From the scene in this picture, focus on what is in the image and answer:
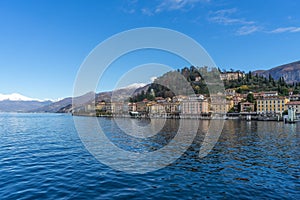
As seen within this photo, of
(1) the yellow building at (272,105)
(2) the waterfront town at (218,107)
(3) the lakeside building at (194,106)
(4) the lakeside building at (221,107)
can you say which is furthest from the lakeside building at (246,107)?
(3) the lakeside building at (194,106)

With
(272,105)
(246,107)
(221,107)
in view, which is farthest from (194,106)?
(272,105)

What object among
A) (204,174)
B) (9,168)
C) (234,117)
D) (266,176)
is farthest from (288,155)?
(234,117)

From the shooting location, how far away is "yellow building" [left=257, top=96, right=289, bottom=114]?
10331 cm

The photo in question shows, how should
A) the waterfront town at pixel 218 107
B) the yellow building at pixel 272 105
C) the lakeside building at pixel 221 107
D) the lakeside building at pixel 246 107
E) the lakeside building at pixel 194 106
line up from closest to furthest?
the waterfront town at pixel 218 107, the yellow building at pixel 272 105, the lakeside building at pixel 246 107, the lakeside building at pixel 221 107, the lakeside building at pixel 194 106

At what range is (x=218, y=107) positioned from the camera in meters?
118

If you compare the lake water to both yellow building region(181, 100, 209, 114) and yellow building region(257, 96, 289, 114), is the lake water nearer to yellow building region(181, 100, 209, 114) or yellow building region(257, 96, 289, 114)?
yellow building region(257, 96, 289, 114)

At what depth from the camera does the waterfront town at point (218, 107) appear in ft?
337

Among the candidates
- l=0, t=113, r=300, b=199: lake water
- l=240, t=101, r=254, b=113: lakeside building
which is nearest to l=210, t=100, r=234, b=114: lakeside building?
l=240, t=101, r=254, b=113: lakeside building

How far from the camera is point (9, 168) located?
15.0 m

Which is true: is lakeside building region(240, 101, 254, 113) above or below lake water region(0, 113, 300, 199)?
above

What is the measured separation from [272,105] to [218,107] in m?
25.2

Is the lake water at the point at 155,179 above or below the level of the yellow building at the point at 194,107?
below

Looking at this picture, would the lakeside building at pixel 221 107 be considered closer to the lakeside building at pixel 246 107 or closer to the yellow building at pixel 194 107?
the yellow building at pixel 194 107

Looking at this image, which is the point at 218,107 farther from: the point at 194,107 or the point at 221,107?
the point at 194,107
